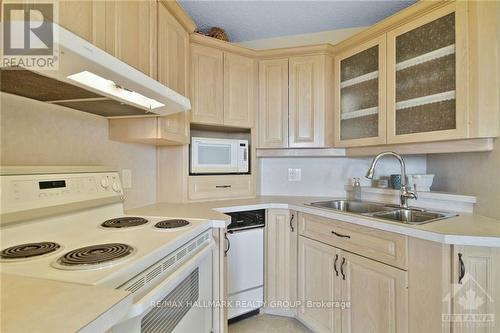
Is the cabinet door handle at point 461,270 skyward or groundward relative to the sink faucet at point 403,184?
groundward

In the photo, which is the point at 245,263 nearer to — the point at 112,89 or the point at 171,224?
the point at 171,224

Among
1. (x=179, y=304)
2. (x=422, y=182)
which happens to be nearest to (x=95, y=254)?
(x=179, y=304)

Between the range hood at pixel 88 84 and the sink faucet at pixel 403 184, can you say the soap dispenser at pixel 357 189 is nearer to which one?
the sink faucet at pixel 403 184

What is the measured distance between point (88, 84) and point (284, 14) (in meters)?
1.75

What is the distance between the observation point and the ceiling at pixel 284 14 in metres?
1.89

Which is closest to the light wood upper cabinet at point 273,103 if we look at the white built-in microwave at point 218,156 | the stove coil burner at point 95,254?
the white built-in microwave at point 218,156

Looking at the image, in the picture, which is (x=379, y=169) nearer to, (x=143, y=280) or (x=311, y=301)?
(x=311, y=301)

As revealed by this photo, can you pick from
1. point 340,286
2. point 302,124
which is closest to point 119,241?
point 340,286

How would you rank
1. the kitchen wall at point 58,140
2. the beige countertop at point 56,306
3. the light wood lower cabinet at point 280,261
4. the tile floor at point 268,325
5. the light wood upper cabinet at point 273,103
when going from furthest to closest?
the light wood upper cabinet at point 273,103, the light wood lower cabinet at point 280,261, the tile floor at point 268,325, the kitchen wall at point 58,140, the beige countertop at point 56,306

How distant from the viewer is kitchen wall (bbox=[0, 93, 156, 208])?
96 centimetres

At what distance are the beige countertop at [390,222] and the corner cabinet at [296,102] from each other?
0.60 metres

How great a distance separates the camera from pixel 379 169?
210 cm

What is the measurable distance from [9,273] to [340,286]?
5.00 ft

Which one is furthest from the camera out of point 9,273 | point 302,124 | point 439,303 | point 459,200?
point 302,124
